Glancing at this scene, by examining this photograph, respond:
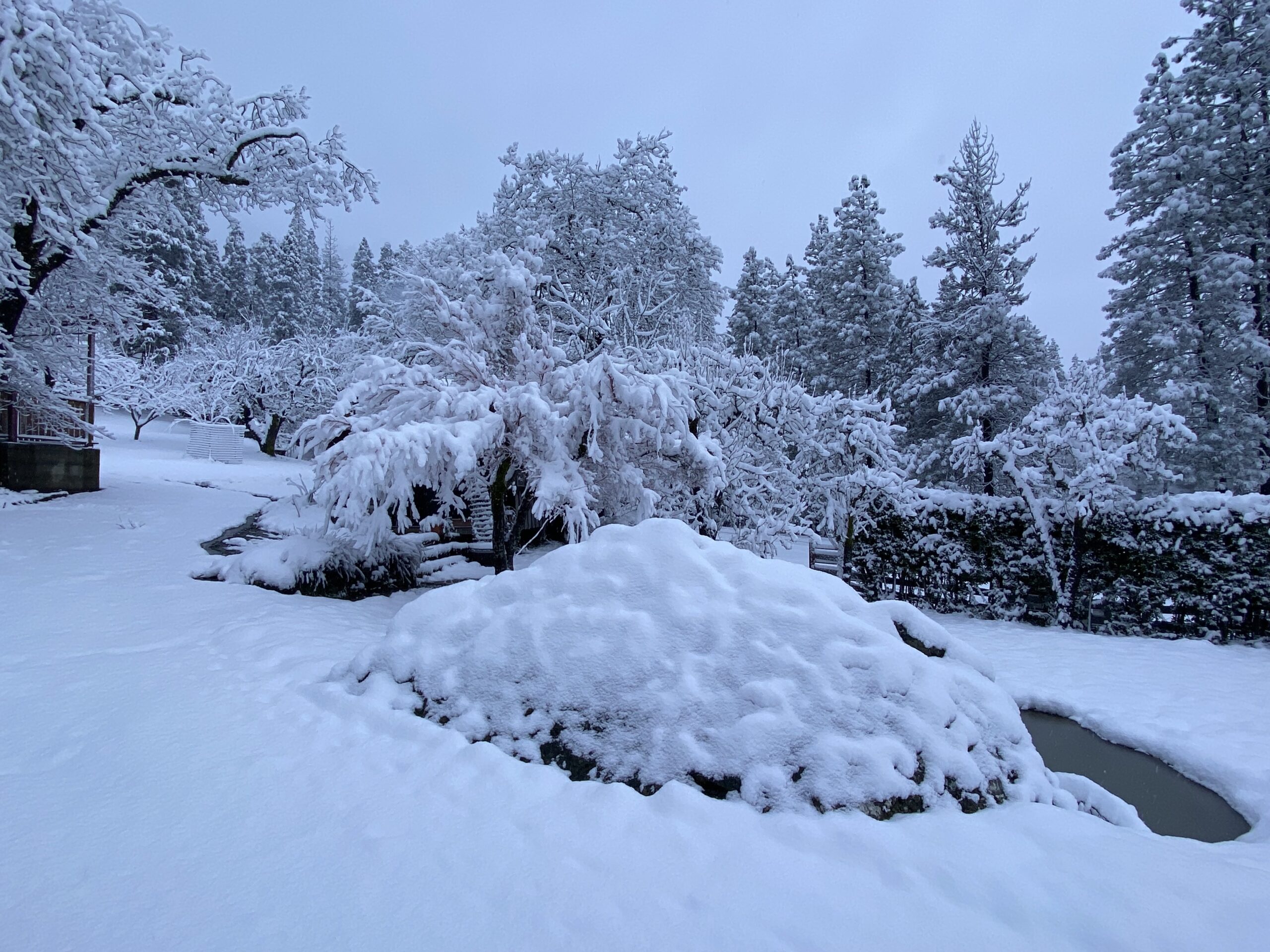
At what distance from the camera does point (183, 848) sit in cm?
226

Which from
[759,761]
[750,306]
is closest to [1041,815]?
[759,761]

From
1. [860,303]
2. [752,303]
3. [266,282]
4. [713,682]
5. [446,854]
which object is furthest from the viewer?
[266,282]

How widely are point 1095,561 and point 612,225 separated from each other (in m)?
14.1

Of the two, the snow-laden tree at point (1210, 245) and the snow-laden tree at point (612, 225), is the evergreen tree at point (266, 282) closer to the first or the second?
the snow-laden tree at point (612, 225)

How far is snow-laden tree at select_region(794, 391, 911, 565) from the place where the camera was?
33.4ft

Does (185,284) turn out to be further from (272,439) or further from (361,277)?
(361,277)

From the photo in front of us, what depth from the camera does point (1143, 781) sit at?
4344mm

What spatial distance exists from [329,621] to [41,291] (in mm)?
10728

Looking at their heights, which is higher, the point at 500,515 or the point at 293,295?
the point at 293,295

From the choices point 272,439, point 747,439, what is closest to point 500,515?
point 747,439

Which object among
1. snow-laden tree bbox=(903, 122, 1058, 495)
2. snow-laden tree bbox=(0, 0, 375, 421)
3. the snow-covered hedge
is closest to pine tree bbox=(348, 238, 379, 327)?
snow-laden tree bbox=(0, 0, 375, 421)

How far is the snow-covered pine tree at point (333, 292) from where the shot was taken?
4291 cm

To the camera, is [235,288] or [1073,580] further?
[235,288]

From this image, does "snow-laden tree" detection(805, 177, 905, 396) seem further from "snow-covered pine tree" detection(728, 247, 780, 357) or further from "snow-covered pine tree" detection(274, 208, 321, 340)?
"snow-covered pine tree" detection(274, 208, 321, 340)
